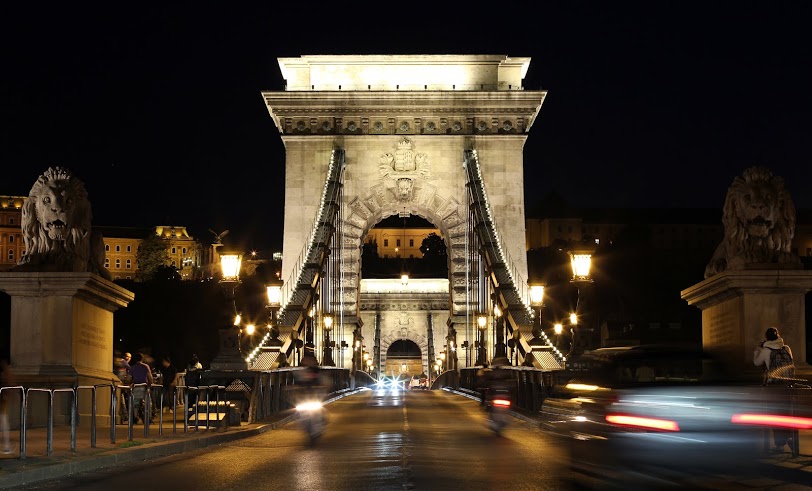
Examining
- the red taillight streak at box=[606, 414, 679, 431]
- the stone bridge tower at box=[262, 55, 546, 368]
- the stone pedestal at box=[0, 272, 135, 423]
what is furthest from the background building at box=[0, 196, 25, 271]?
the red taillight streak at box=[606, 414, 679, 431]

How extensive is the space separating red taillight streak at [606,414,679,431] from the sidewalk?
6064 millimetres

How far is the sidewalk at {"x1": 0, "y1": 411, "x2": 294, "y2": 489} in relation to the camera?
47.3 ft

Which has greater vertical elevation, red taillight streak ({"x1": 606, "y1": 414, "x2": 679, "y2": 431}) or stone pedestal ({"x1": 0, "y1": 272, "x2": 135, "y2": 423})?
stone pedestal ({"x1": 0, "y1": 272, "x2": 135, "y2": 423})

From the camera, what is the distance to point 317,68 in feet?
211

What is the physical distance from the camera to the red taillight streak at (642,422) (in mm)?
14922

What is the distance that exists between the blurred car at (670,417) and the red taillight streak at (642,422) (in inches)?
0.4

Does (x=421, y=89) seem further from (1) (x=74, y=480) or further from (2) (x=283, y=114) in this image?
(1) (x=74, y=480)

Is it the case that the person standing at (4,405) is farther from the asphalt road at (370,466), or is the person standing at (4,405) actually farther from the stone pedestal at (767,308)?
the stone pedestal at (767,308)

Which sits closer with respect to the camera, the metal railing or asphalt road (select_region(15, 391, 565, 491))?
asphalt road (select_region(15, 391, 565, 491))

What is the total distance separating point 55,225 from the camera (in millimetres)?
22875

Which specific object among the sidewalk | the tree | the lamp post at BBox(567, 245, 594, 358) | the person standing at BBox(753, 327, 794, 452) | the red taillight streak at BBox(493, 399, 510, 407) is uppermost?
the tree

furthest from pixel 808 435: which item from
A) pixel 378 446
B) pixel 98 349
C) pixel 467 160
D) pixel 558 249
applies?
pixel 558 249

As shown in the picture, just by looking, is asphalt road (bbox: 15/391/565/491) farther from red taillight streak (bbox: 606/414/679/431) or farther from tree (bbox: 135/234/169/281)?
tree (bbox: 135/234/169/281)

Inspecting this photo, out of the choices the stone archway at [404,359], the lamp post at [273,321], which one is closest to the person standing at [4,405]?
the lamp post at [273,321]
